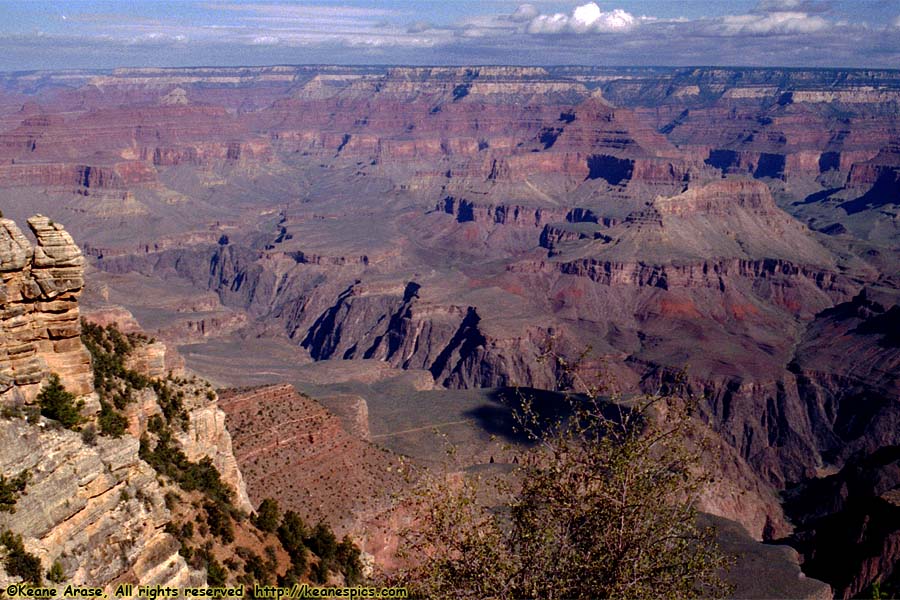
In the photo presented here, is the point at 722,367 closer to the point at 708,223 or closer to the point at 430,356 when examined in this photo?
the point at 430,356

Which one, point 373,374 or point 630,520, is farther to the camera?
point 373,374

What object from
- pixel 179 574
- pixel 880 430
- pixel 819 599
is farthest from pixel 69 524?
pixel 880 430

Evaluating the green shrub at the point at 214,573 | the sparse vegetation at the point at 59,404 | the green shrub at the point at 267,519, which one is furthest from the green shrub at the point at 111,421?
the green shrub at the point at 267,519

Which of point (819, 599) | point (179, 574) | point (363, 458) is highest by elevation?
point (179, 574)

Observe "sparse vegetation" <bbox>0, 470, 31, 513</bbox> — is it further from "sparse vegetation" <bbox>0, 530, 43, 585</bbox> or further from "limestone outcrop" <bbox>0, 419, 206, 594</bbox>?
"sparse vegetation" <bbox>0, 530, 43, 585</bbox>

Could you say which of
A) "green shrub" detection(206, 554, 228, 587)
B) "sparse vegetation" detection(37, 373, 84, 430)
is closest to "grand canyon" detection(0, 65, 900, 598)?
"sparse vegetation" detection(37, 373, 84, 430)

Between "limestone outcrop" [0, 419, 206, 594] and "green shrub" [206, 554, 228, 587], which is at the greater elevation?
"limestone outcrop" [0, 419, 206, 594]

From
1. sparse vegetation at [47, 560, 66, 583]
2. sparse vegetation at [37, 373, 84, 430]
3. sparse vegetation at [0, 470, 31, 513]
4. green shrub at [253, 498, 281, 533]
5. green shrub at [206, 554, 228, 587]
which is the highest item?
sparse vegetation at [37, 373, 84, 430]
